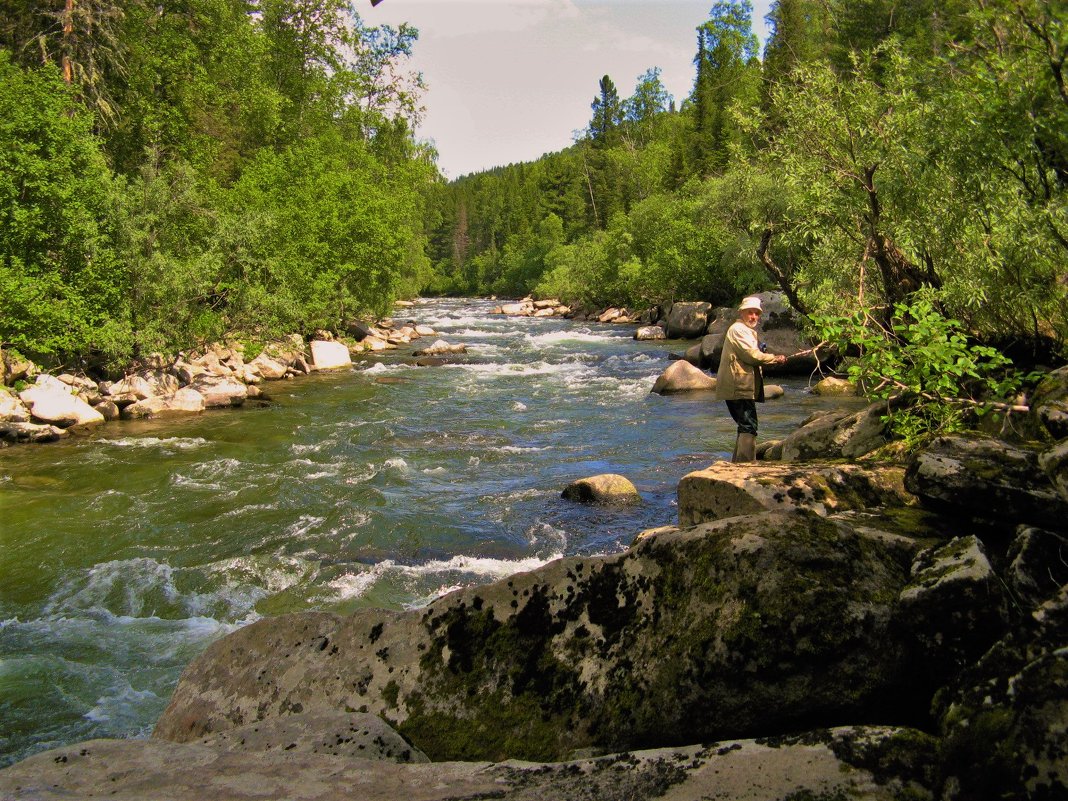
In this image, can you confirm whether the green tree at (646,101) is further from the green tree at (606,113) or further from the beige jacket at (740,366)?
the beige jacket at (740,366)

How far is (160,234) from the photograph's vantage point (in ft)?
68.4

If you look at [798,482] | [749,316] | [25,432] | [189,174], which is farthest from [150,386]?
[798,482]

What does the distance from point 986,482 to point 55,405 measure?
1850 cm

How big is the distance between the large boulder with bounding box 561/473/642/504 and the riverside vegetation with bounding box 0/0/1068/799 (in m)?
2.60

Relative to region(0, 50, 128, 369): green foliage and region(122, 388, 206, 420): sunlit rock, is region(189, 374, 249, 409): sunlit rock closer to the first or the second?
region(122, 388, 206, 420): sunlit rock

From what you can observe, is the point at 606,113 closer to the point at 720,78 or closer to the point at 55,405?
the point at 720,78

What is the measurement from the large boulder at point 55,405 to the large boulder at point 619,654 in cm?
1546

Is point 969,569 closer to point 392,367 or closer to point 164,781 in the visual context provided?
point 164,781

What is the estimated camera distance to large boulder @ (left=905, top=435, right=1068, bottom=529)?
4.13 metres

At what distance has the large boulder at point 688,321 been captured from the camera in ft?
119

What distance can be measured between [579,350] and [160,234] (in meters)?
18.0

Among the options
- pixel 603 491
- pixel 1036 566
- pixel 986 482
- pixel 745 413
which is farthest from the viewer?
pixel 603 491

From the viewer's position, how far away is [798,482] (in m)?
7.00

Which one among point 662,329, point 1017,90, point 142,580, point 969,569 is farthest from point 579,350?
point 969,569
